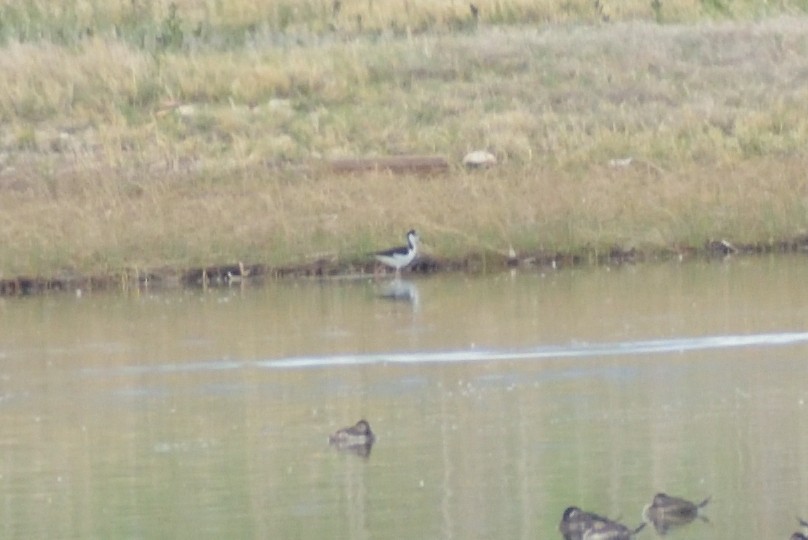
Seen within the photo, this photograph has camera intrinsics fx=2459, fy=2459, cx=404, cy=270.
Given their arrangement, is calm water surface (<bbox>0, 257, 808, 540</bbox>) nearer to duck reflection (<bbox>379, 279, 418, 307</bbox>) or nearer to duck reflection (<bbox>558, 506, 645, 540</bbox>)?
duck reflection (<bbox>379, 279, 418, 307</bbox>)

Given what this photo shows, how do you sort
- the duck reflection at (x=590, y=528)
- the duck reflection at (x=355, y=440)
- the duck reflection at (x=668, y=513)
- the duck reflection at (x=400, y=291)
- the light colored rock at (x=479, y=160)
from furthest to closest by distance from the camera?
the light colored rock at (x=479, y=160), the duck reflection at (x=400, y=291), the duck reflection at (x=355, y=440), the duck reflection at (x=668, y=513), the duck reflection at (x=590, y=528)

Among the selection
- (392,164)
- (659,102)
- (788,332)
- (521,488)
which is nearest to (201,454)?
(521,488)

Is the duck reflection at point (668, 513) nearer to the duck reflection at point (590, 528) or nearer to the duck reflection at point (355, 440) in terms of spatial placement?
the duck reflection at point (590, 528)

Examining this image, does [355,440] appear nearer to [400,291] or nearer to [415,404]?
[415,404]

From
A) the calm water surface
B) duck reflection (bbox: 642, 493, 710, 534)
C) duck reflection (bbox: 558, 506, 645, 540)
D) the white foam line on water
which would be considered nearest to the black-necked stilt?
the calm water surface

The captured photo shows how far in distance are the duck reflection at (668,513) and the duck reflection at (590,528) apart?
239 millimetres

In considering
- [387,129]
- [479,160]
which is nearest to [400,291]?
[479,160]

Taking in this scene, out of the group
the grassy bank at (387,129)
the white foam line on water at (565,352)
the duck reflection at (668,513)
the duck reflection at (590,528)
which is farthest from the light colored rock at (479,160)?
the duck reflection at (590,528)

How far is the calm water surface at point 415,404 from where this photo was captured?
1159 centimetres

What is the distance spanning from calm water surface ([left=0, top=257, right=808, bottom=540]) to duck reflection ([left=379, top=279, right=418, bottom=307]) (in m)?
0.06

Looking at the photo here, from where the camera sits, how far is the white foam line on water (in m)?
16.3

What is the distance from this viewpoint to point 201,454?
43.2 feet

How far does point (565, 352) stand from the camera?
16438mm

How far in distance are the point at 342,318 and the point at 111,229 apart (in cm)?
410
